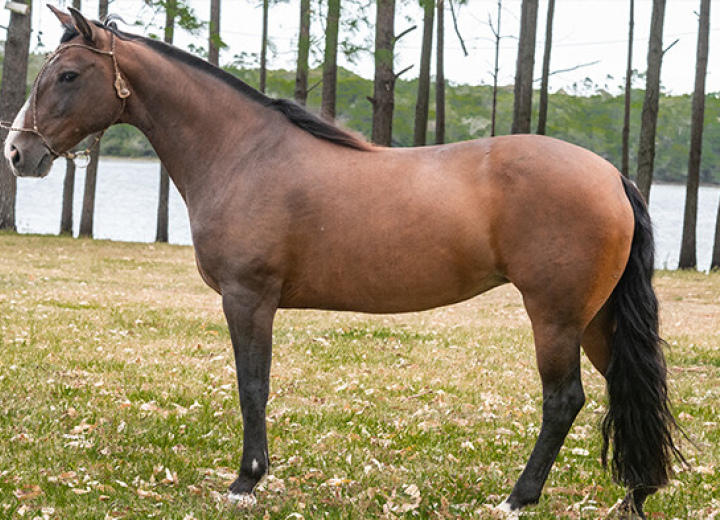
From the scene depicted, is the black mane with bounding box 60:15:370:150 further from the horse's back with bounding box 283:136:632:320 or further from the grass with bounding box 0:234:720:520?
the grass with bounding box 0:234:720:520

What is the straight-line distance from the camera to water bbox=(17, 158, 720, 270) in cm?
3334

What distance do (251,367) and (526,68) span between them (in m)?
14.7

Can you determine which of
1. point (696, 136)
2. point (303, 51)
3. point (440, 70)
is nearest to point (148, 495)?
point (303, 51)

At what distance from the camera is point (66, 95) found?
4.04m

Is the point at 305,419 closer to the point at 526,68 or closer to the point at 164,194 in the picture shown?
the point at 526,68

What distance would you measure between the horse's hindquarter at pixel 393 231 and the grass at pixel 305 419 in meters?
1.13

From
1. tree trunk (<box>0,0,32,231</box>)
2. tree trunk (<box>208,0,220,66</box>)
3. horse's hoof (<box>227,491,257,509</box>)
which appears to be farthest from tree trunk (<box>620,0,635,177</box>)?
horse's hoof (<box>227,491,257,509</box>)

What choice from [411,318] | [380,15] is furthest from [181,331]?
[380,15]

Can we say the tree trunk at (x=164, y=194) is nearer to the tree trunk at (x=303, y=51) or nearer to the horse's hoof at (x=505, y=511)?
the tree trunk at (x=303, y=51)

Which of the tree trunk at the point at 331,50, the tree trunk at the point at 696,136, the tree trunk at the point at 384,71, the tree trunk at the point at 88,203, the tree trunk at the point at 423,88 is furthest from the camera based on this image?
the tree trunk at the point at 88,203

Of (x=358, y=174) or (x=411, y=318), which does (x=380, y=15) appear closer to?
(x=411, y=318)

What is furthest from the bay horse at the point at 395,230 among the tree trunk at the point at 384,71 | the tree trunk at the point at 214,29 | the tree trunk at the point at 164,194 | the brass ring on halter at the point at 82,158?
the tree trunk at the point at 164,194

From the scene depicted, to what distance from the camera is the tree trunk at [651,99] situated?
723 inches

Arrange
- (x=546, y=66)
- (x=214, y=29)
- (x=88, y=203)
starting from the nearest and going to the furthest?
(x=214, y=29), (x=546, y=66), (x=88, y=203)
